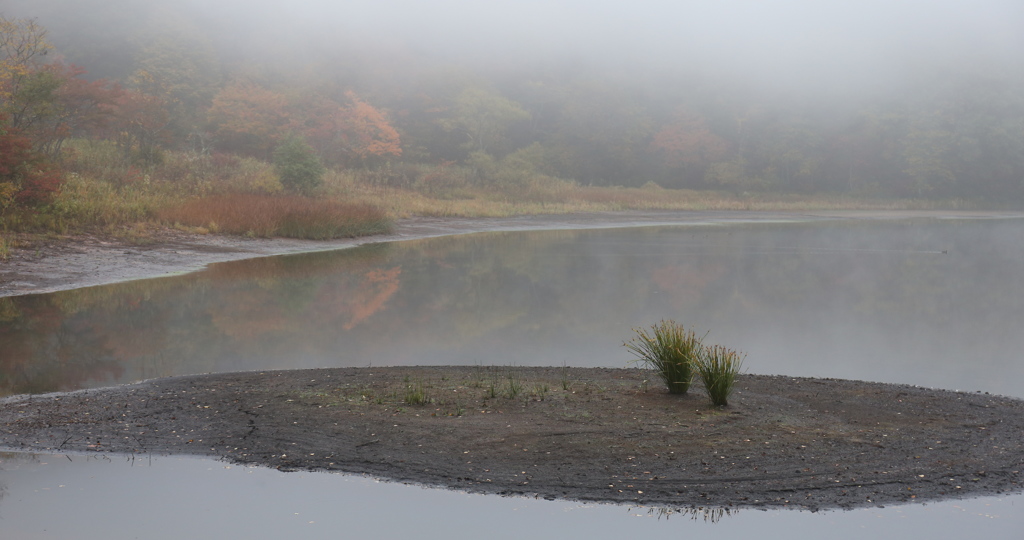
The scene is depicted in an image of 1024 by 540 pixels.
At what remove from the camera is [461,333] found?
12.4m

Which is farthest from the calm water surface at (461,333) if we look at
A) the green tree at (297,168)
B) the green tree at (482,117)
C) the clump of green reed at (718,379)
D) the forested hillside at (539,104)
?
the green tree at (482,117)

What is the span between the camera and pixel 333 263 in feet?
69.6

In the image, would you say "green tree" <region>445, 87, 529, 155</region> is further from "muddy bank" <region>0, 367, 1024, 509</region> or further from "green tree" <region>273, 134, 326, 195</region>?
"muddy bank" <region>0, 367, 1024, 509</region>

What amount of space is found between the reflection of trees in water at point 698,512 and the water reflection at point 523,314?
5213 mm

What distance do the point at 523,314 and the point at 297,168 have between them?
70.9ft

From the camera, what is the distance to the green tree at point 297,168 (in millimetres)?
33594

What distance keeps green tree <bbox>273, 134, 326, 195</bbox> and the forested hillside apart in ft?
35.2

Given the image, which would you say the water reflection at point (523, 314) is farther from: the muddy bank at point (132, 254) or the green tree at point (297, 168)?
the green tree at point (297, 168)

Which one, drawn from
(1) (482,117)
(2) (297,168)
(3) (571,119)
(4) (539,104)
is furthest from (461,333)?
(4) (539,104)

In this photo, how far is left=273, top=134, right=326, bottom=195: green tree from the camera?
110 feet

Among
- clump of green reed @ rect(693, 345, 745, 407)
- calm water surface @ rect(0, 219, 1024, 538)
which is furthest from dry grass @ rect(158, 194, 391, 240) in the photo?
clump of green reed @ rect(693, 345, 745, 407)

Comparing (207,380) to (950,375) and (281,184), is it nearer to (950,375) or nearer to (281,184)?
(950,375)

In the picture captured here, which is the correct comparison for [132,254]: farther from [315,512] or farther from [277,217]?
[315,512]

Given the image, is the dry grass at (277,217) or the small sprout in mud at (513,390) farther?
the dry grass at (277,217)
